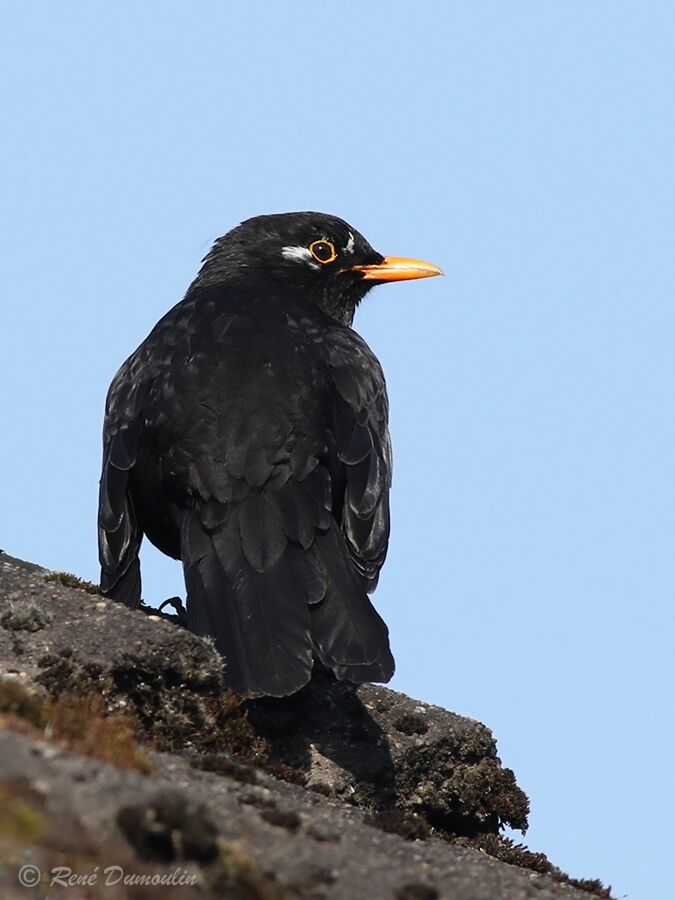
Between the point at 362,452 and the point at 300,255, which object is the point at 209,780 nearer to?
the point at 362,452

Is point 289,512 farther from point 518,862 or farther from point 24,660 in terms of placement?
point 518,862

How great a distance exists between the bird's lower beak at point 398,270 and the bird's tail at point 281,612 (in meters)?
5.26

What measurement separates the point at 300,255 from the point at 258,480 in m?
4.99

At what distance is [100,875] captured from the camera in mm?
6977

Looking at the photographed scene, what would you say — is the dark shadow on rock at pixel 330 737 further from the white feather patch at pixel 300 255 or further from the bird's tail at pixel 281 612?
the white feather patch at pixel 300 255

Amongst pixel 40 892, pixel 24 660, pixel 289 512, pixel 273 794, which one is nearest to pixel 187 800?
pixel 40 892

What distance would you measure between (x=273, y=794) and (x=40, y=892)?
3.40m

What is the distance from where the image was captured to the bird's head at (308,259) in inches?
696

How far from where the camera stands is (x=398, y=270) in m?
18.4

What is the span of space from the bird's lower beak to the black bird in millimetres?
2036

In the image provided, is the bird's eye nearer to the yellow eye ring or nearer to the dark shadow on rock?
the yellow eye ring

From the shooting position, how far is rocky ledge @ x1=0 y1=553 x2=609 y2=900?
7180mm

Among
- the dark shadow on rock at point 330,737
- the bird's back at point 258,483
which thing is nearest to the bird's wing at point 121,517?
the bird's back at point 258,483

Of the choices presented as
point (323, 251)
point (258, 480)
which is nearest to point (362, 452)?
point (258, 480)
